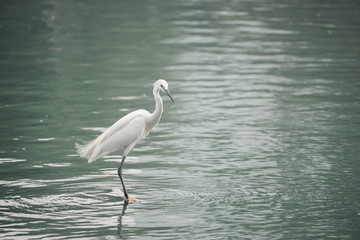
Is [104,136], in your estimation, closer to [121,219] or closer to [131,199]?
[131,199]

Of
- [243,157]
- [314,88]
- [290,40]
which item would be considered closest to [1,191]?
[243,157]

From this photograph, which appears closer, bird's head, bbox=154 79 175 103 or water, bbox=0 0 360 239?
water, bbox=0 0 360 239

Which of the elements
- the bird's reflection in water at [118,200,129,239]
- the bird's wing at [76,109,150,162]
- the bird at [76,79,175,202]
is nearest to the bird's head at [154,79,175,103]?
the bird at [76,79,175,202]

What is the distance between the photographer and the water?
374 inches

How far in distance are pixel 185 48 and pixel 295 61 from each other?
4.01 m

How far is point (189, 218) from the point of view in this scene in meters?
9.41

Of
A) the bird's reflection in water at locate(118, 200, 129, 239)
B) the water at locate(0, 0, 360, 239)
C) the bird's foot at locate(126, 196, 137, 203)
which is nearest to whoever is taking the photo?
the bird's reflection in water at locate(118, 200, 129, 239)

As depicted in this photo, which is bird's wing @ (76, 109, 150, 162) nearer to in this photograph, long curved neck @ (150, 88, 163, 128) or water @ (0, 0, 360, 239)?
long curved neck @ (150, 88, 163, 128)

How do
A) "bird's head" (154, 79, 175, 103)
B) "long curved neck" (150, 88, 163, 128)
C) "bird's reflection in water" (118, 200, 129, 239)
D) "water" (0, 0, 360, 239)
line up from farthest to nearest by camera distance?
"long curved neck" (150, 88, 163, 128)
"bird's head" (154, 79, 175, 103)
"water" (0, 0, 360, 239)
"bird's reflection in water" (118, 200, 129, 239)

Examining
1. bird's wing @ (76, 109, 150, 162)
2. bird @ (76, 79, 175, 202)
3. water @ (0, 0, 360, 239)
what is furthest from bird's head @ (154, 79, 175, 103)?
water @ (0, 0, 360, 239)

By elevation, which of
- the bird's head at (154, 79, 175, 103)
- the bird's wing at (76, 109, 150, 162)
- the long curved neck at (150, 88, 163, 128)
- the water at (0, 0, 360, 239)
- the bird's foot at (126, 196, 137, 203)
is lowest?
the water at (0, 0, 360, 239)

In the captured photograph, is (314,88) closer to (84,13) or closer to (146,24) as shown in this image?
(146,24)

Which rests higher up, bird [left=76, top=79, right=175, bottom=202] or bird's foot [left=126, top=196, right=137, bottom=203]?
bird [left=76, top=79, right=175, bottom=202]

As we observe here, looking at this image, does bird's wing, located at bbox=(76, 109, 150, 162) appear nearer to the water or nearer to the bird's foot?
the water
